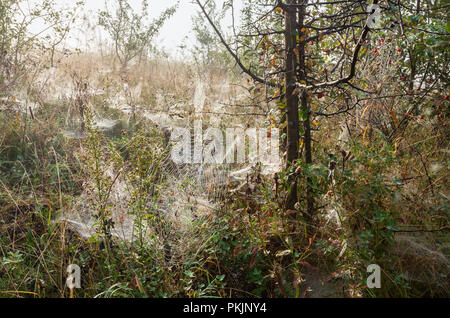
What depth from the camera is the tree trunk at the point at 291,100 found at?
86.2 inches

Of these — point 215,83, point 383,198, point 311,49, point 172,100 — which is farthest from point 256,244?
point 215,83

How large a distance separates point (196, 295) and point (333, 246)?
87 cm

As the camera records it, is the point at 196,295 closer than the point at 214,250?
Yes

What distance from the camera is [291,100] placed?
2.25 m

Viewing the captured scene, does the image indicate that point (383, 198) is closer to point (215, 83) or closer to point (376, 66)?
point (376, 66)

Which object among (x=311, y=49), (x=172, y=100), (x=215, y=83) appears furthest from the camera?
(x=215, y=83)

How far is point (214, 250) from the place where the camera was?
217 cm

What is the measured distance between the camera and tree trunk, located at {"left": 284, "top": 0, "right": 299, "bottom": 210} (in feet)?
7.18
